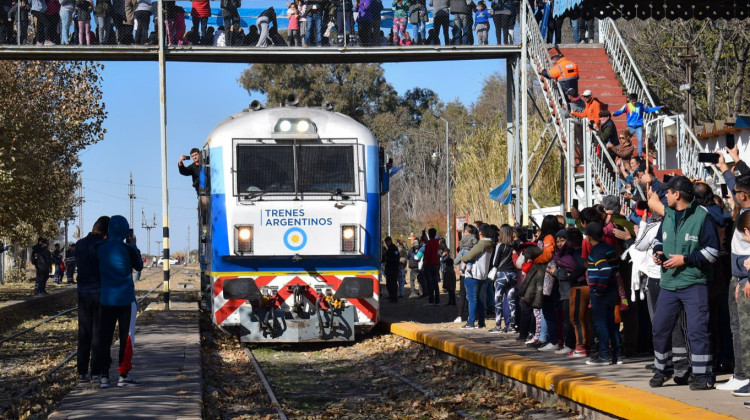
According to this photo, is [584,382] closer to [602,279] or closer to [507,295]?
[602,279]

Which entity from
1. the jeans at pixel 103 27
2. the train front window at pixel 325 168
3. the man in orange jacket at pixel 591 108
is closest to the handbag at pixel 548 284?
the train front window at pixel 325 168

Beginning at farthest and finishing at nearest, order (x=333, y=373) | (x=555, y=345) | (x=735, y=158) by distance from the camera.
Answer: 1. (x=333, y=373)
2. (x=555, y=345)
3. (x=735, y=158)

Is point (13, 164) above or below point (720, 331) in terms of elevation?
above

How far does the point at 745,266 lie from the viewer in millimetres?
8938

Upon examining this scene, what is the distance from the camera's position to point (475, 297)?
1714cm

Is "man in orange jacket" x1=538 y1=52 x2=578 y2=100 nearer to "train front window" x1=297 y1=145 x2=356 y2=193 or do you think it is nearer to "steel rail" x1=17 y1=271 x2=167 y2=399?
"train front window" x1=297 y1=145 x2=356 y2=193

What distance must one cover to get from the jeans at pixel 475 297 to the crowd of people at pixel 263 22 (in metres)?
7.53

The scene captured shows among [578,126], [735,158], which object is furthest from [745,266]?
[578,126]

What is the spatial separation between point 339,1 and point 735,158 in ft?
46.0

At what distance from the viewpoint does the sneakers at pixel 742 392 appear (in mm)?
9102

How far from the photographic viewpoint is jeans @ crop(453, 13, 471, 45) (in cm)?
2305

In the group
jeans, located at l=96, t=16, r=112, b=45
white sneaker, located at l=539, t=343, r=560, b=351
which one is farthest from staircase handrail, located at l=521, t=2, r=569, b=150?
jeans, located at l=96, t=16, r=112, b=45

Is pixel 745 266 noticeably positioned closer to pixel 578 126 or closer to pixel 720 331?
pixel 720 331

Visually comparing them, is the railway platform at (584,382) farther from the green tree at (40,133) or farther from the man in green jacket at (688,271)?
the green tree at (40,133)
